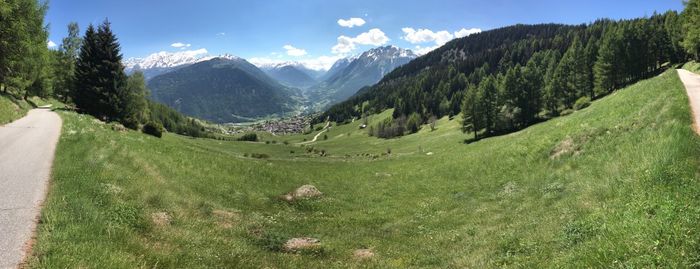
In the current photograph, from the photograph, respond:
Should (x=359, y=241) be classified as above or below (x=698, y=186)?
below

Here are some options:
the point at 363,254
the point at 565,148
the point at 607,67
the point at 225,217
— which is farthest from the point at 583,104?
the point at 225,217

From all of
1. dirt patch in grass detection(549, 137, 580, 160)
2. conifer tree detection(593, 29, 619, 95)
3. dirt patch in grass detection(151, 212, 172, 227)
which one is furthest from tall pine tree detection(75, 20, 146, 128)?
conifer tree detection(593, 29, 619, 95)

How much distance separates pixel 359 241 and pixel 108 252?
1065 cm

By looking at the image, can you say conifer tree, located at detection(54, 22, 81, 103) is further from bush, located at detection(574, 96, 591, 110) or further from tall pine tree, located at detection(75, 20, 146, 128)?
bush, located at detection(574, 96, 591, 110)

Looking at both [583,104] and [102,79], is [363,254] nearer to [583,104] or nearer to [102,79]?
[102,79]

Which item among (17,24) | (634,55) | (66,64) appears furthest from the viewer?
(634,55)

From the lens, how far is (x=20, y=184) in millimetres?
14898

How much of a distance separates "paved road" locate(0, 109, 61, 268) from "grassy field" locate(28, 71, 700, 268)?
51 centimetres

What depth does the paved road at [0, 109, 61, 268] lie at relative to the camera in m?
9.62

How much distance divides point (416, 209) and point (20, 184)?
2035 cm

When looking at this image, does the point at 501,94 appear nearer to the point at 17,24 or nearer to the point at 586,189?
the point at 586,189

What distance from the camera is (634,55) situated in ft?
337

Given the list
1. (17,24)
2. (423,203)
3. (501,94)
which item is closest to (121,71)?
(17,24)

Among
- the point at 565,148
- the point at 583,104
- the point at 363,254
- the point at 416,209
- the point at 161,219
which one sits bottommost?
the point at 416,209
